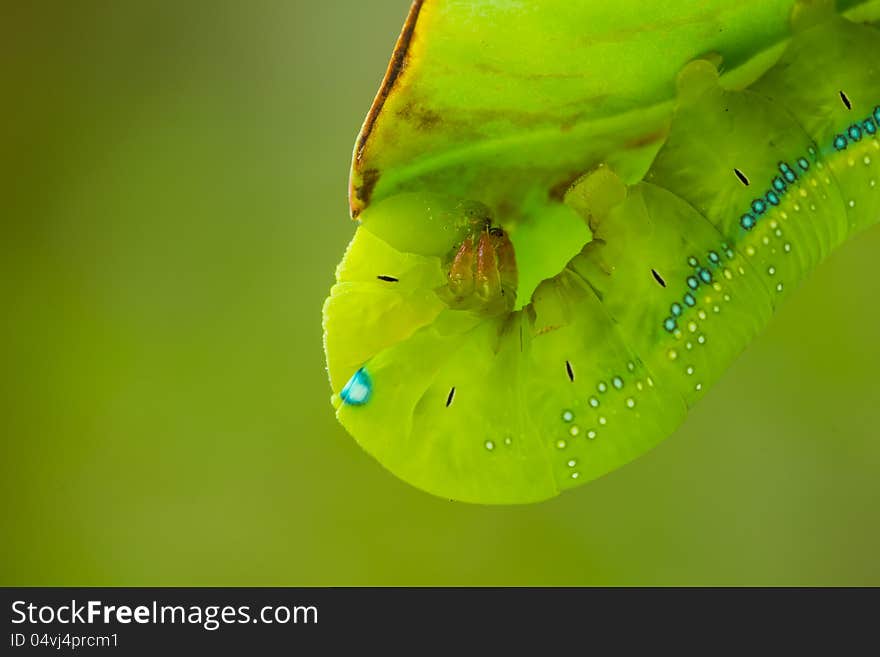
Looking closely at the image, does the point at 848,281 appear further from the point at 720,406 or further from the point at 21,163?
the point at 21,163

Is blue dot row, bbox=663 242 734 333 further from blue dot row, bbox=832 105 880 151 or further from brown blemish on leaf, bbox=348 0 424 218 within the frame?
brown blemish on leaf, bbox=348 0 424 218

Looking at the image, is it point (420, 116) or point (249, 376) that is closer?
point (420, 116)

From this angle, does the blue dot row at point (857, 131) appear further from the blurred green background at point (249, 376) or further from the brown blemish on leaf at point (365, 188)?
the blurred green background at point (249, 376)

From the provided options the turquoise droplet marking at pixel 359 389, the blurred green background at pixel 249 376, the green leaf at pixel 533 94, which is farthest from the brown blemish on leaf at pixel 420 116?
the blurred green background at pixel 249 376

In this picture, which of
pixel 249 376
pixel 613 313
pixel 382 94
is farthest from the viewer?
pixel 249 376

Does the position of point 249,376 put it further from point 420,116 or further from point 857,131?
point 420,116

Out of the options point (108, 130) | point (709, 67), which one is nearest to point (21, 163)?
point (108, 130)

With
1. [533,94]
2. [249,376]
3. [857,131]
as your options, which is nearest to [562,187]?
[533,94]

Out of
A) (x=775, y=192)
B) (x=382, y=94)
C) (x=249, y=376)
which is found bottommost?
(x=382, y=94)
